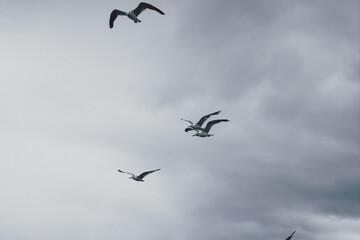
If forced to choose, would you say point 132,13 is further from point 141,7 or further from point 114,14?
point 114,14

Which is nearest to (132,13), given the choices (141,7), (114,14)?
(141,7)

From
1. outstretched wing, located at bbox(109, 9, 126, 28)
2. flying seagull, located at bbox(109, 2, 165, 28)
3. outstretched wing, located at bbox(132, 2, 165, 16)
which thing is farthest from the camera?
outstretched wing, located at bbox(109, 9, 126, 28)

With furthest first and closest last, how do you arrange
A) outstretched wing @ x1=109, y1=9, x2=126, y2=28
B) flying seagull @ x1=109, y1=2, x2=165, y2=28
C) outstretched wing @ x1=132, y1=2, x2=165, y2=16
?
outstretched wing @ x1=109, y1=9, x2=126, y2=28
flying seagull @ x1=109, y1=2, x2=165, y2=28
outstretched wing @ x1=132, y1=2, x2=165, y2=16

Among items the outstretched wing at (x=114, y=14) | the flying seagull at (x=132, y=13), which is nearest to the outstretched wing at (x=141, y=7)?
the flying seagull at (x=132, y=13)

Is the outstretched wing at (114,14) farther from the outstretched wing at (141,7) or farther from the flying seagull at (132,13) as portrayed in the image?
the outstretched wing at (141,7)

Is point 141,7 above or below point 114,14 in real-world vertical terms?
above

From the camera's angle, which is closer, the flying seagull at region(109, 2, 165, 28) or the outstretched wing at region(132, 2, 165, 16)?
the outstretched wing at region(132, 2, 165, 16)

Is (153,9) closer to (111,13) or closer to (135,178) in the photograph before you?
(111,13)

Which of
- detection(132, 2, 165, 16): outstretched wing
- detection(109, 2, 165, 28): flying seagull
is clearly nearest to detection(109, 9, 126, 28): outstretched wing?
detection(109, 2, 165, 28): flying seagull

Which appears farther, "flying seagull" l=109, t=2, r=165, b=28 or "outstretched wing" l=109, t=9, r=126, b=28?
"outstretched wing" l=109, t=9, r=126, b=28

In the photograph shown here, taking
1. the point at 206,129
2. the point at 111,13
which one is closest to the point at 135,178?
the point at 206,129

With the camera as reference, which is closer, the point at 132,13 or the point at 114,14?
the point at 132,13

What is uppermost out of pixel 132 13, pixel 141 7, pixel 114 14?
pixel 141 7

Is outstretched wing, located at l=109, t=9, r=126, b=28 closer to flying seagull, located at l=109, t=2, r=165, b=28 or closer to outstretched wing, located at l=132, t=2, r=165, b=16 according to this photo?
flying seagull, located at l=109, t=2, r=165, b=28
